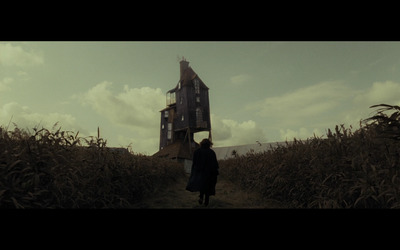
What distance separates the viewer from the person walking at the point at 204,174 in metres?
7.68

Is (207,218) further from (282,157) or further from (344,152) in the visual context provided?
(282,157)

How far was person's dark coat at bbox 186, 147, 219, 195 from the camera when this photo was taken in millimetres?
7676

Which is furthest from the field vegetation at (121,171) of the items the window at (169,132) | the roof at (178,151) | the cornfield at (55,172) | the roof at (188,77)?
the window at (169,132)

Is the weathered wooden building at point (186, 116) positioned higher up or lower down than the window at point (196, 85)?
lower down

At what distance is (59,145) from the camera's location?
16.1 feet

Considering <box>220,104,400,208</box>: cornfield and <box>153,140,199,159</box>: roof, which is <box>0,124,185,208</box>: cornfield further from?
<box>153,140,199,159</box>: roof

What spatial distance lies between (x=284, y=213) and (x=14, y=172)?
380 centimetres

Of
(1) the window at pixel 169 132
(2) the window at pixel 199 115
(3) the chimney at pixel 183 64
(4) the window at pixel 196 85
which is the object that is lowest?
(1) the window at pixel 169 132

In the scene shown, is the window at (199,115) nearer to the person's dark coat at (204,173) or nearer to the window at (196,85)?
the window at (196,85)

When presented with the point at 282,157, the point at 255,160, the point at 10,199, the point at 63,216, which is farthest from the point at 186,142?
the point at 63,216

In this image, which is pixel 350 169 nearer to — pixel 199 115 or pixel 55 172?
pixel 55 172

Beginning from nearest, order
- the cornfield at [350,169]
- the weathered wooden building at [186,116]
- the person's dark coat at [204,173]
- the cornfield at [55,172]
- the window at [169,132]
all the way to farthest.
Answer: the cornfield at [55,172]
the cornfield at [350,169]
the person's dark coat at [204,173]
the weathered wooden building at [186,116]
the window at [169,132]

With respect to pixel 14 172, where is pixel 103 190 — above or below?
below

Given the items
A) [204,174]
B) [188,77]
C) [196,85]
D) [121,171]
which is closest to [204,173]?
[204,174]
